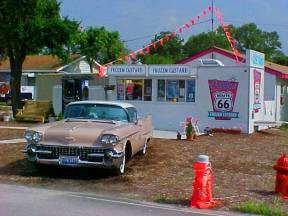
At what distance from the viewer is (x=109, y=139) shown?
1083 centimetres

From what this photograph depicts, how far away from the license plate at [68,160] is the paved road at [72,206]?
3.31ft

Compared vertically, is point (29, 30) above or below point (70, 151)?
above

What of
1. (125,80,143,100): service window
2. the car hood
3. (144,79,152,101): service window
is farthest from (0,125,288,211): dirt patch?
(125,80,143,100): service window

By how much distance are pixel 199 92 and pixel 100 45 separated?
3629 cm

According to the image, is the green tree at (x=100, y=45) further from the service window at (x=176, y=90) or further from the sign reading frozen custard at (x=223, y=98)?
the sign reading frozen custard at (x=223, y=98)

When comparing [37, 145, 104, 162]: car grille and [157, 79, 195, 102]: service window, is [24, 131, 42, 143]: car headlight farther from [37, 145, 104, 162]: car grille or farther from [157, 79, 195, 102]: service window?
[157, 79, 195, 102]: service window

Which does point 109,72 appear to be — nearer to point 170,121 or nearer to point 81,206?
point 170,121

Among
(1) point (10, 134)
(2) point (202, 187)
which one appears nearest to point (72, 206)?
(2) point (202, 187)

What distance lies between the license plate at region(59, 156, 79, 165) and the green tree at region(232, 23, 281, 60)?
90.3 meters

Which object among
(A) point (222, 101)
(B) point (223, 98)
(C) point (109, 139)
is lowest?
(C) point (109, 139)

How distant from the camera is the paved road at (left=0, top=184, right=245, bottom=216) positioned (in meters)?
8.20

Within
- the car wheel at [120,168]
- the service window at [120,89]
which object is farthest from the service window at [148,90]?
the car wheel at [120,168]

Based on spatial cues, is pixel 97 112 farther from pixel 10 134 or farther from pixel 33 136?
pixel 10 134

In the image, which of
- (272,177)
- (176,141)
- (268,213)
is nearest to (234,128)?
(176,141)
